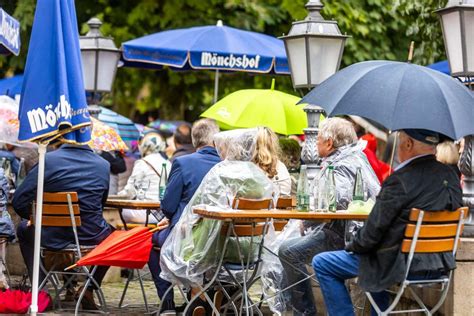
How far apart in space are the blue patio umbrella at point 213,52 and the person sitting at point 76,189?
5085mm

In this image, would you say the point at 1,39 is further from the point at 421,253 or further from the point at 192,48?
the point at 192,48

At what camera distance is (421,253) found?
728 centimetres

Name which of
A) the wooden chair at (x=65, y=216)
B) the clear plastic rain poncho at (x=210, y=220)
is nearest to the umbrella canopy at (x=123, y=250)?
the wooden chair at (x=65, y=216)

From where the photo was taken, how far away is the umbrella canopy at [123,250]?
930 centimetres

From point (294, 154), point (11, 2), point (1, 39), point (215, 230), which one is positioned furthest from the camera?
point (11, 2)

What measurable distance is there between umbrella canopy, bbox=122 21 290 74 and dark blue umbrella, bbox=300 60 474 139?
6981 mm

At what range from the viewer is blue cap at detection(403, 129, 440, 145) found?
7.50 m

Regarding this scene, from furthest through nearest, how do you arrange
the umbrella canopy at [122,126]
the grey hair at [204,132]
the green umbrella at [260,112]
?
the umbrella canopy at [122,126] → the green umbrella at [260,112] → the grey hair at [204,132]

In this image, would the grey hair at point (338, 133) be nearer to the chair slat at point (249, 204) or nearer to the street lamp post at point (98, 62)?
the chair slat at point (249, 204)

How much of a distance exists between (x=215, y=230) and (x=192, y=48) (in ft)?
21.9

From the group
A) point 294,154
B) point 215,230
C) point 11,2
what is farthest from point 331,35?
point 11,2

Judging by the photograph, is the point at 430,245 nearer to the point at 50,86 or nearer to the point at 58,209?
the point at 50,86

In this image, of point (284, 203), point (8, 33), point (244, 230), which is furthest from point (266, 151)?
point (8, 33)

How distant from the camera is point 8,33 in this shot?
970 centimetres
